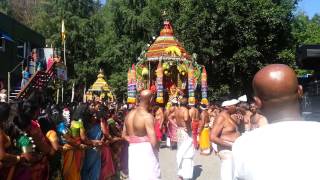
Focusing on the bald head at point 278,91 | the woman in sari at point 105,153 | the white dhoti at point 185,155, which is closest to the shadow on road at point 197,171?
the white dhoti at point 185,155

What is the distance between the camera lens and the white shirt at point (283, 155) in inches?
90.8

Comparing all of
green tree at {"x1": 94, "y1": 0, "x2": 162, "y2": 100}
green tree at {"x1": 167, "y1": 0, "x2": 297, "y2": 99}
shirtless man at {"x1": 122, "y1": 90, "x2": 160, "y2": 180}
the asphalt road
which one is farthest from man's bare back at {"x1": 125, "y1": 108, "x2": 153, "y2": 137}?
green tree at {"x1": 94, "y1": 0, "x2": 162, "y2": 100}

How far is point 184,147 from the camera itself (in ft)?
39.9

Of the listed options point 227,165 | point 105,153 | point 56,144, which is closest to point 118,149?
point 105,153

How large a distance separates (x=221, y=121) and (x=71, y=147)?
7.44 ft

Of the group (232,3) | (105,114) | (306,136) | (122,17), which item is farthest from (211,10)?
(306,136)

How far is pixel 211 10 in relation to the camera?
2958cm

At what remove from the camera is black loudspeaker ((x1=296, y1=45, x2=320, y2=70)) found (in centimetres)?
550

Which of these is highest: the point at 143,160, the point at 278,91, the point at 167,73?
the point at 167,73

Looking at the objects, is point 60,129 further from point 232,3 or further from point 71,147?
point 232,3

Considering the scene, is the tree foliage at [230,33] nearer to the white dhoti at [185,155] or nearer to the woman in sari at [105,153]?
the white dhoti at [185,155]

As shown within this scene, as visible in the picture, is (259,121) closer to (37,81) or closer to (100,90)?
(37,81)

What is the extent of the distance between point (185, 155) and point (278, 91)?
9.60 meters

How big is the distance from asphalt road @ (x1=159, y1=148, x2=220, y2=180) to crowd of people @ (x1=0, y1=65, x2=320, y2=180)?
488 millimetres
